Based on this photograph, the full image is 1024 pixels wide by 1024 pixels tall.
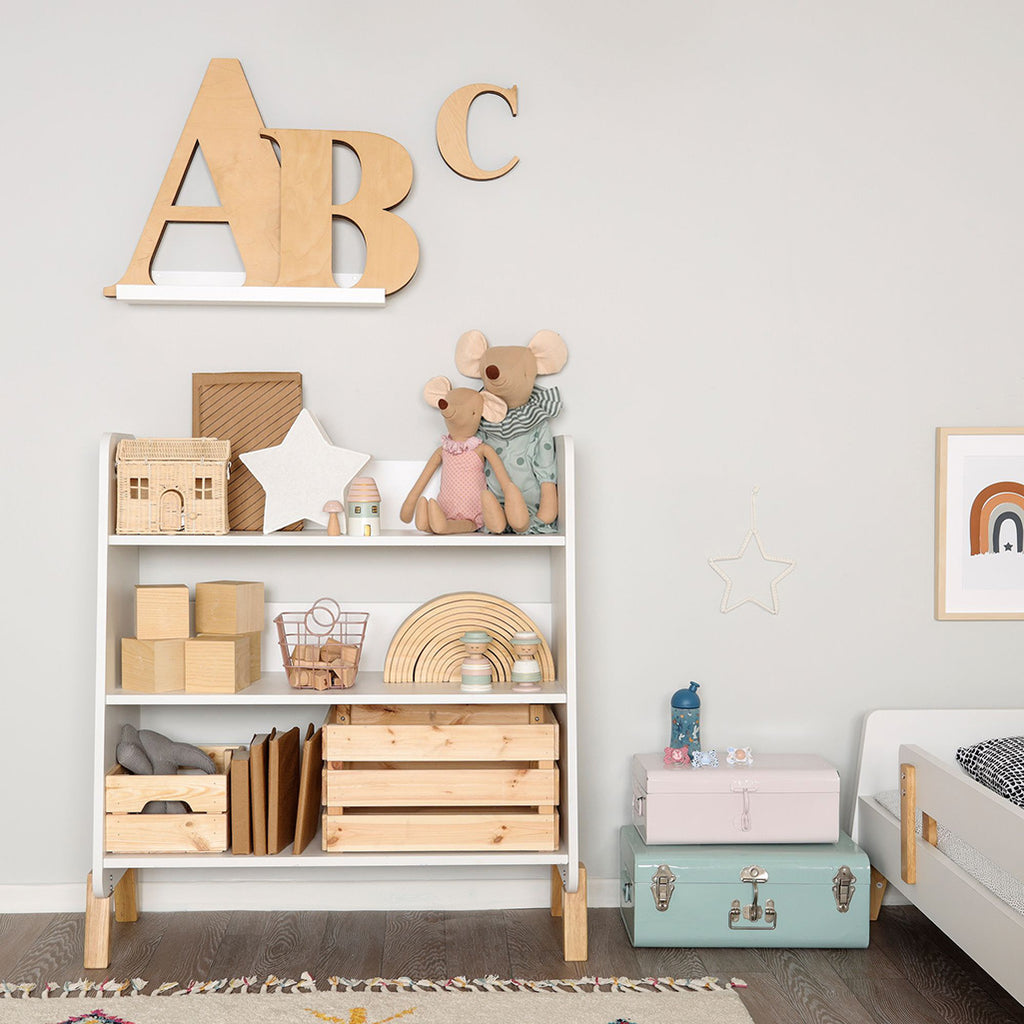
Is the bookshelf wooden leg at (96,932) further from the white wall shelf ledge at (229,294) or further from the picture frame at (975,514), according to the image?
the picture frame at (975,514)

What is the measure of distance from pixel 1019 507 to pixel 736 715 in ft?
2.73

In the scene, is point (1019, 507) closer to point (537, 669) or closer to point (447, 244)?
point (537, 669)

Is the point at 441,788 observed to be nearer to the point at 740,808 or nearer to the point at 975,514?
the point at 740,808

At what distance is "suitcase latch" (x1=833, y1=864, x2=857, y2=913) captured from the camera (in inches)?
85.5

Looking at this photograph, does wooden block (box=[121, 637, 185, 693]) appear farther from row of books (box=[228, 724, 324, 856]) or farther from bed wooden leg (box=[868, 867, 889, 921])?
bed wooden leg (box=[868, 867, 889, 921])

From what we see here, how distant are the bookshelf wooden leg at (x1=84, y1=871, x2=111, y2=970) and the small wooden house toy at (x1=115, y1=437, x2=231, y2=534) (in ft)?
2.39

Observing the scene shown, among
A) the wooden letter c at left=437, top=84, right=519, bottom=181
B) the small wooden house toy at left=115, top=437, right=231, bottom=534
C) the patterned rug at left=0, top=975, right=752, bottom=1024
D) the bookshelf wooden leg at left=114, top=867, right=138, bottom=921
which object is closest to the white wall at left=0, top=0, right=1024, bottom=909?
the wooden letter c at left=437, top=84, right=519, bottom=181

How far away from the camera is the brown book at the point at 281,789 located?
7.00 feet

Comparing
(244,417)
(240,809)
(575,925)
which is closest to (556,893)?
(575,925)

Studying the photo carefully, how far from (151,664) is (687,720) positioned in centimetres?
117

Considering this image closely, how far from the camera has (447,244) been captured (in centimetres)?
242

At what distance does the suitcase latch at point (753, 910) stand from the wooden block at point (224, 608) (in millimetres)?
1186

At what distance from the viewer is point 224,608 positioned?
7.40 feet

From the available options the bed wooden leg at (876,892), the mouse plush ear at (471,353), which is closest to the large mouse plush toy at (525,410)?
the mouse plush ear at (471,353)
